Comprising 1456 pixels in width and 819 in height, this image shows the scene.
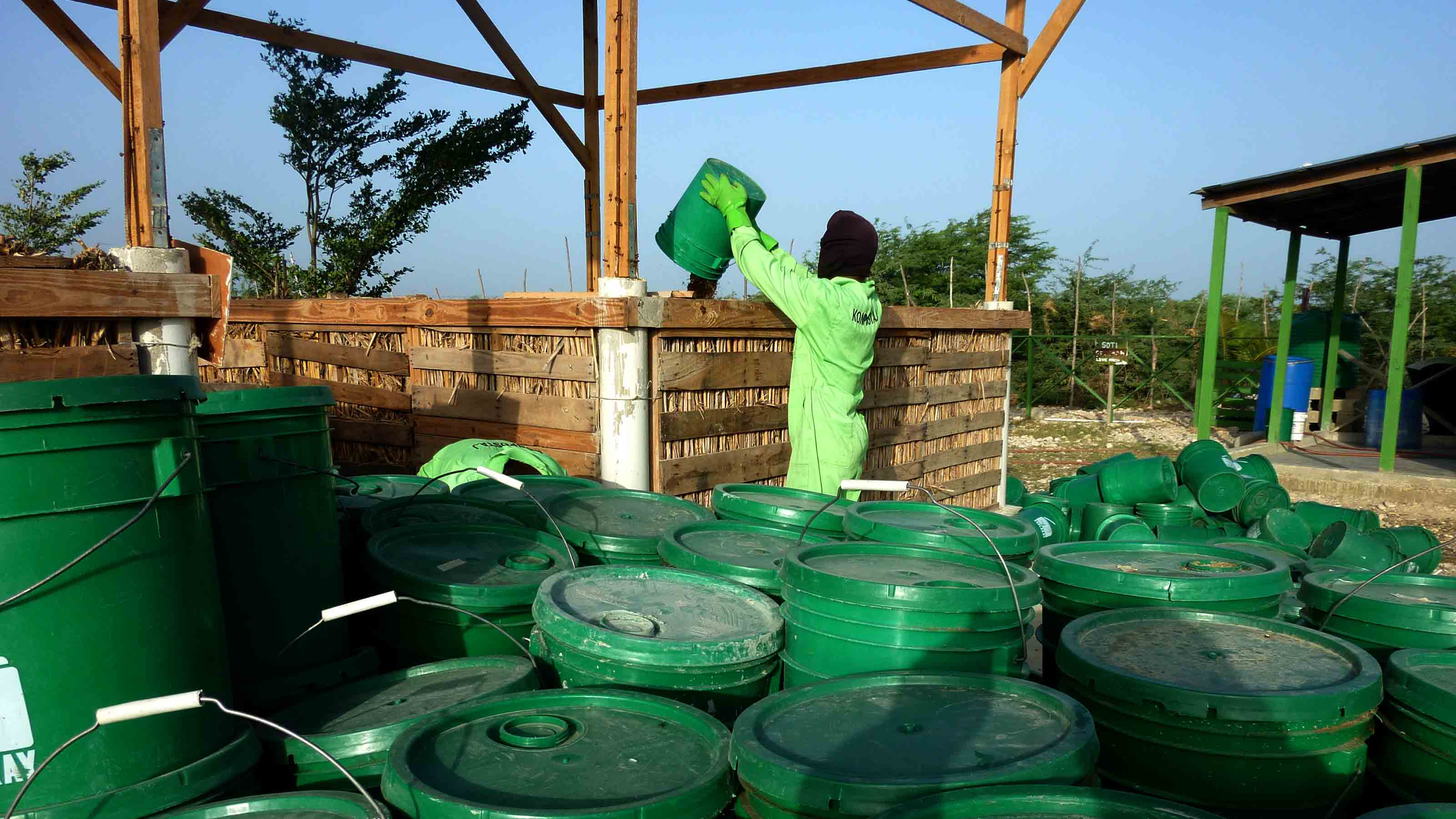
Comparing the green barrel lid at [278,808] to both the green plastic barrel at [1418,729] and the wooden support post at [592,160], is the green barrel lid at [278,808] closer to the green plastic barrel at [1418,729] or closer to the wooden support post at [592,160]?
the green plastic barrel at [1418,729]

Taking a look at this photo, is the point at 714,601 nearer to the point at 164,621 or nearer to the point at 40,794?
the point at 164,621

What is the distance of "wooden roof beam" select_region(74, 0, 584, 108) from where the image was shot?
6.81 metres

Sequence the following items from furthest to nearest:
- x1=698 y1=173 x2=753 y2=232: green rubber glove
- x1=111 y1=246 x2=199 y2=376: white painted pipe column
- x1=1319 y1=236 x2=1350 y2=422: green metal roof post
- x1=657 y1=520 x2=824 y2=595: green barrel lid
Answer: x1=1319 y1=236 x2=1350 y2=422: green metal roof post, x1=698 y1=173 x2=753 y2=232: green rubber glove, x1=111 y1=246 x2=199 y2=376: white painted pipe column, x1=657 y1=520 x2=824 y2=595: green barrel lid

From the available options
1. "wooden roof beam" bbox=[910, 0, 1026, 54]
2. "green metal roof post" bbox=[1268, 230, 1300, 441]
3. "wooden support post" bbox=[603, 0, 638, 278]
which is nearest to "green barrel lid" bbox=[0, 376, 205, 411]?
"wooden support post" bbox=[603, 0, 638, 278]

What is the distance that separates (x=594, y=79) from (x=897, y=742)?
7723 mm

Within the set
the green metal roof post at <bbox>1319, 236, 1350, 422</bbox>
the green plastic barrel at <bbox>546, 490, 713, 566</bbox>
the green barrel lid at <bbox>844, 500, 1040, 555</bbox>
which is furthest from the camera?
the green metal roof post at <bbox>1319, 236, 1350, 422</bbox>

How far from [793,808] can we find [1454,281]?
2485 centimetres

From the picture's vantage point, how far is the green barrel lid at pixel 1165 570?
2721mm

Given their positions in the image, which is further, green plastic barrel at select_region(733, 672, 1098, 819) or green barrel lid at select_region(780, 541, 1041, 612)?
green barrel lid at select_region(780, 541, 1041, 612)

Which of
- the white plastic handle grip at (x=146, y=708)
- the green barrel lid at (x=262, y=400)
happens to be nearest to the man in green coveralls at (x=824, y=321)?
the green barrel lid at (x=262, y=400)

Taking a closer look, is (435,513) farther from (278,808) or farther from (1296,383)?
(1296,383)

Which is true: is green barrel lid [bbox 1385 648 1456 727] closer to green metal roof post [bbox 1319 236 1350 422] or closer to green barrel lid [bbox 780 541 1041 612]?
green barrel lid [bbox 780 541 1041 612]

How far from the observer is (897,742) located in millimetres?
1928

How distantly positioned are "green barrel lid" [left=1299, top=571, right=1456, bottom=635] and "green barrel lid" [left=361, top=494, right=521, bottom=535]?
9.28 feet
